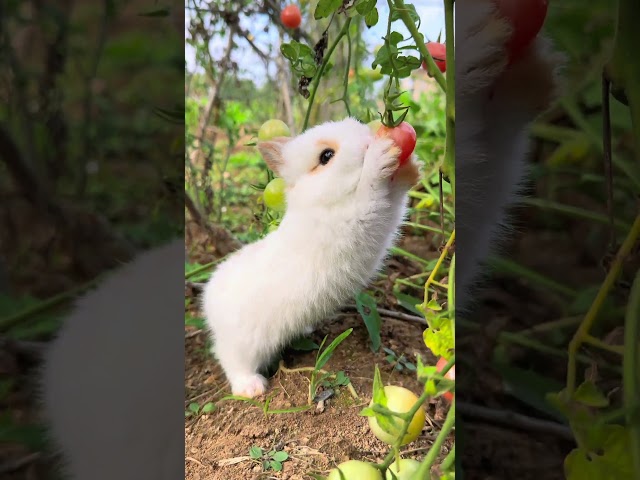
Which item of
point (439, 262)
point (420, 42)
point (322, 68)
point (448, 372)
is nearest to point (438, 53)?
point (420, 42)

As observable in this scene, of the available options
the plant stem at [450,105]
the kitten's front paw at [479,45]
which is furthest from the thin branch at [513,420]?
the kitten's front paw at [479,45]

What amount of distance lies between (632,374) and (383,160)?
35cm

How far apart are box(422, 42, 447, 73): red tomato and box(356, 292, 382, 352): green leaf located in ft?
0.99

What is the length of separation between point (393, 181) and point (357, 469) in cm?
34

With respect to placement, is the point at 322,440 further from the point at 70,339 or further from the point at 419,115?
the point at 419,115

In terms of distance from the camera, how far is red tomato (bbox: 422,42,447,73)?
25.0 inches

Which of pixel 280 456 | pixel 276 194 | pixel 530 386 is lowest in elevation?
pixel 280 456

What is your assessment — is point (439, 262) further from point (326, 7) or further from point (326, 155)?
point (326, 7)

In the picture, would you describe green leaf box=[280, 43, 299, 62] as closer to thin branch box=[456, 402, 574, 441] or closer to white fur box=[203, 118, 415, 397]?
white fur box=[203, 118, 415, 397]

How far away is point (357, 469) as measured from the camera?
1.94ft

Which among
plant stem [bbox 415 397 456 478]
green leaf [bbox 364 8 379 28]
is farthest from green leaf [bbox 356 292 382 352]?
green leaf [bbox 364 8 379 28]

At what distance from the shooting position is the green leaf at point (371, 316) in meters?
0.68

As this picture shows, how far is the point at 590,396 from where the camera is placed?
1.66 feet

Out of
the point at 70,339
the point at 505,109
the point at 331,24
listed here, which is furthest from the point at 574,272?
the point at 70,339
